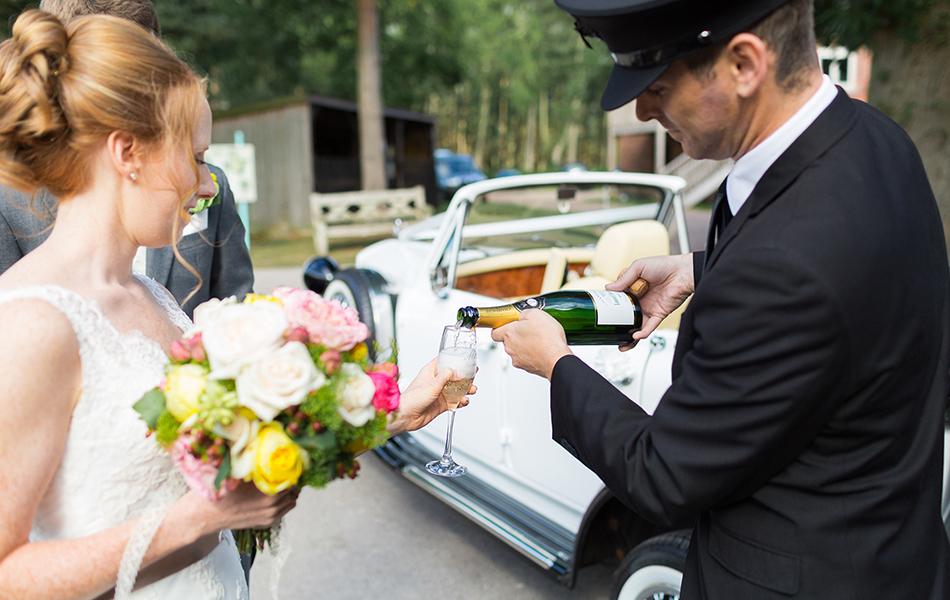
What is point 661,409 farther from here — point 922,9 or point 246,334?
point 922,9

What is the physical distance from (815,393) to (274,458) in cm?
94

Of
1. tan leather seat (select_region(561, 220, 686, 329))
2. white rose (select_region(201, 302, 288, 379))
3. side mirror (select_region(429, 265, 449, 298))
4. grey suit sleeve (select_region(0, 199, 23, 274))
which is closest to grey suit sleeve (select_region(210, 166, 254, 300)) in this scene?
grey suit sleeve (select_region(0, 199, 23, 274))

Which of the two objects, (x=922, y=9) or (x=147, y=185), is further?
(x=922, y=9)

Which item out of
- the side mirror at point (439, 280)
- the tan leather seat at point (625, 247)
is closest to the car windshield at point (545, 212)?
the side mirror at point (439, 280)

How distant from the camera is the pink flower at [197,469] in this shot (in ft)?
3.88

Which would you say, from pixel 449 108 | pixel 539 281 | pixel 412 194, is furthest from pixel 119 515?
pixel 449 108

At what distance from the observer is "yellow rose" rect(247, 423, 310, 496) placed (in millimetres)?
1157

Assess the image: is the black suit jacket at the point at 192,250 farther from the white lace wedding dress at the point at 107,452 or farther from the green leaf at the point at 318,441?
the green leaf at the point at 318,441

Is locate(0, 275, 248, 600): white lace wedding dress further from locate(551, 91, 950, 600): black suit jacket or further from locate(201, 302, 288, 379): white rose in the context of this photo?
locate(551, 91, 950, 600): black suit jacket

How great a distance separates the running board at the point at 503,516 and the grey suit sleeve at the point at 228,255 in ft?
5.21

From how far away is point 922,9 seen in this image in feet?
25.6

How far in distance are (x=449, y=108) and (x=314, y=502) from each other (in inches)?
2501

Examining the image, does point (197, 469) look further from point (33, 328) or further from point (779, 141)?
point (779, 141)

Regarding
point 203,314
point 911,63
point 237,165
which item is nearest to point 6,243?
point 203,314
